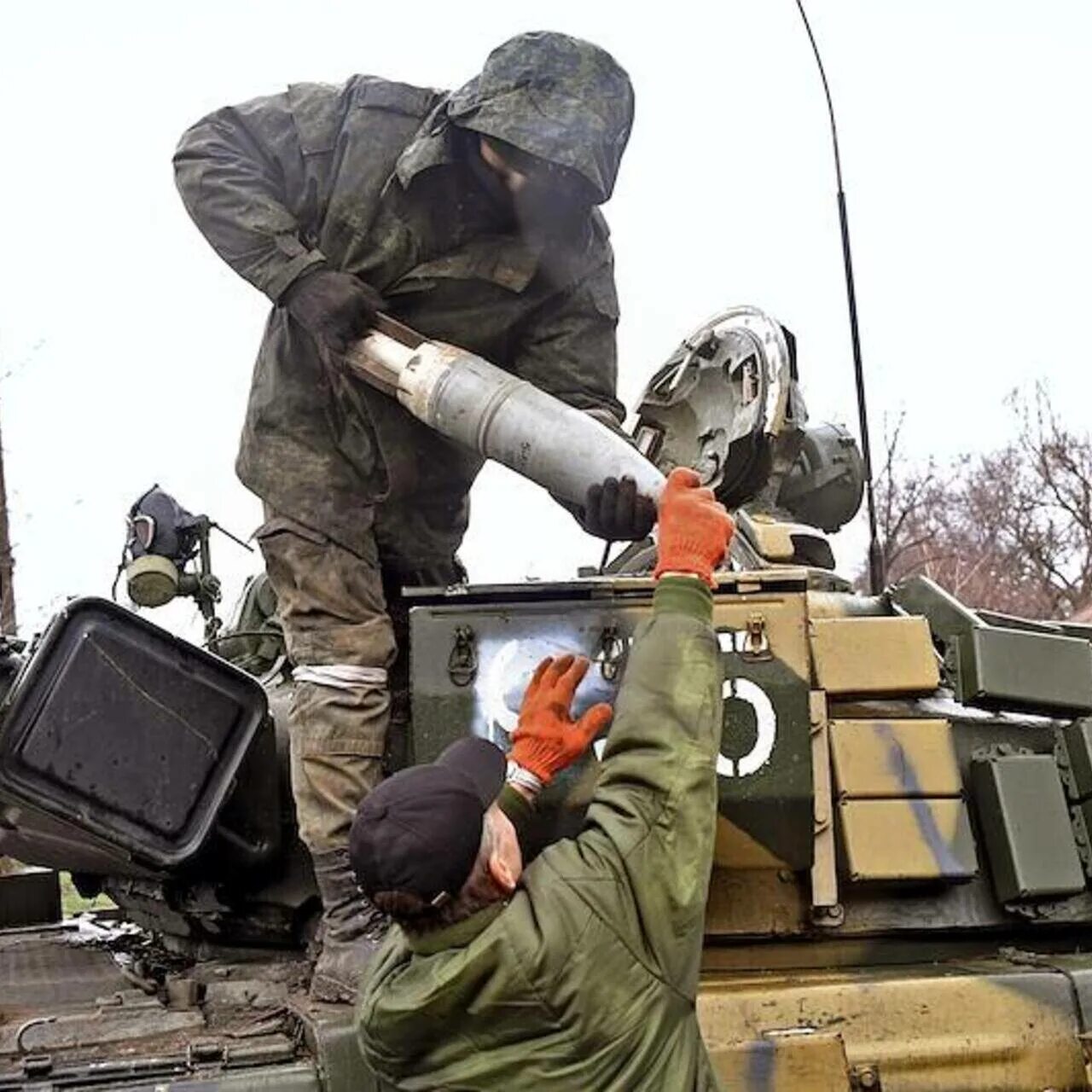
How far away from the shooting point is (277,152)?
485cm

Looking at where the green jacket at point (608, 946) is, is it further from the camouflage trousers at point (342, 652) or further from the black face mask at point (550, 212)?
the black face mask at point (550, 212)

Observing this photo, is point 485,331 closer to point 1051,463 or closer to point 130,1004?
point 130,1004

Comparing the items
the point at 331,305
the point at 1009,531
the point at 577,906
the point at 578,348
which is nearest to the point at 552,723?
the point at 577,906

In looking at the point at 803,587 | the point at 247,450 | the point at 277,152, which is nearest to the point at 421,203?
the point at 277,152

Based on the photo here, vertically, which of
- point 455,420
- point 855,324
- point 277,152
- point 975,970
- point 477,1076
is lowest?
point 477,1076

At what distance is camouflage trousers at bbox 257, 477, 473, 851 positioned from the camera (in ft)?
15.4

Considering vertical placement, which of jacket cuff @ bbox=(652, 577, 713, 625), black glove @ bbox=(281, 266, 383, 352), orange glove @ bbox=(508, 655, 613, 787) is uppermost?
black glove @ bbox=(281, 266, 383, 352)

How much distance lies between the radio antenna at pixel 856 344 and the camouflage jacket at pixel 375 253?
1.90 metres

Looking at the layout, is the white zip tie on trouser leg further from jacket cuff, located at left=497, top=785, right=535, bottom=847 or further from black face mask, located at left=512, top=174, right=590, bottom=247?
black face mask, located at left=512, top=174, right=590, bottom=247

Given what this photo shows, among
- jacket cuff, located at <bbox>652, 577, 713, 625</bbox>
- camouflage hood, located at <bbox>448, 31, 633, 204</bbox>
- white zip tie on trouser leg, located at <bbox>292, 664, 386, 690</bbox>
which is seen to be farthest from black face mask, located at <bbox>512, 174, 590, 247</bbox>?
jacket cuff, located at <bbox>652, 577, 713, 625</bbox>

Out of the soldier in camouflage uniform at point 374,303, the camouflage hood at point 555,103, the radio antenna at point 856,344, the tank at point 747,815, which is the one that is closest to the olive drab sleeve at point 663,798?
the tank at point 747,815

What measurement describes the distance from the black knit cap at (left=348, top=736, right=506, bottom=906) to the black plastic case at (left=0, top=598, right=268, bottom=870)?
1991 millimetres

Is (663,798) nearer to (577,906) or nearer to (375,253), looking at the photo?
(577,906)

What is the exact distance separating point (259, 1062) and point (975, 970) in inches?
67.7
